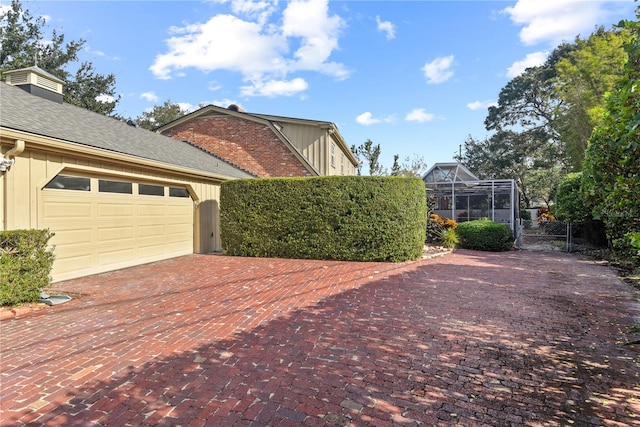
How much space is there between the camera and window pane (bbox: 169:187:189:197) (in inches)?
396

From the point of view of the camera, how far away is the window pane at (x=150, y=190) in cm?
891

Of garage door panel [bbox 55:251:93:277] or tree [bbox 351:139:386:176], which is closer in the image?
garage door panel [bbox 55:251:93:277]

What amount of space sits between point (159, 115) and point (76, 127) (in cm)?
3159

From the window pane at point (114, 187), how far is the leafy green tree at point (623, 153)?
9.12 m

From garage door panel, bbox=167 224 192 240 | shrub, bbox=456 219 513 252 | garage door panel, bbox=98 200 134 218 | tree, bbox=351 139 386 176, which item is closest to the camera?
garage door panel, bbox=98 200 134 218

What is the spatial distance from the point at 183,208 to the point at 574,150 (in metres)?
21.7

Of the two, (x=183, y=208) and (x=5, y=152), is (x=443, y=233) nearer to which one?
(x=183, y=208)

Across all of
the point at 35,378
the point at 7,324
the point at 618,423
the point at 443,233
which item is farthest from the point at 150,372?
the point at 443,233

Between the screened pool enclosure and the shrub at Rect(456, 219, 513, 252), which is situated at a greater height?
the screened pool enclosure

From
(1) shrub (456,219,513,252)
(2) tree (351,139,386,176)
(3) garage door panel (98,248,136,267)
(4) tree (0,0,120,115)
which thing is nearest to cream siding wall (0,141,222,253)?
(3) garage door panel (98,248,136,267)

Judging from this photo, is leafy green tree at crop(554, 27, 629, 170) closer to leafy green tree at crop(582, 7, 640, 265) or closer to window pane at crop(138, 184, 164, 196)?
leafy green tree at crop(582, 7, 640, 265)

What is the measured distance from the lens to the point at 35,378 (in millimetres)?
3078

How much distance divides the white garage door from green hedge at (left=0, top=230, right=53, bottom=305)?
3.67 ft

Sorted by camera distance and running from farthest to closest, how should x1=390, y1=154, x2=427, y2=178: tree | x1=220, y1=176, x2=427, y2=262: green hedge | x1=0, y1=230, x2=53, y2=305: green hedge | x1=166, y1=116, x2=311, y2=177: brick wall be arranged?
1. x1=390, y1=154, x2=427, y2=178: tree
2. x1=166, y1=116, x2=311, y2=177: brick wall
3. x1=220, y1=176, x2=427, y2=262: green hedge
4. x1=0, y1=230, x2=53, y2=305: green hedge
